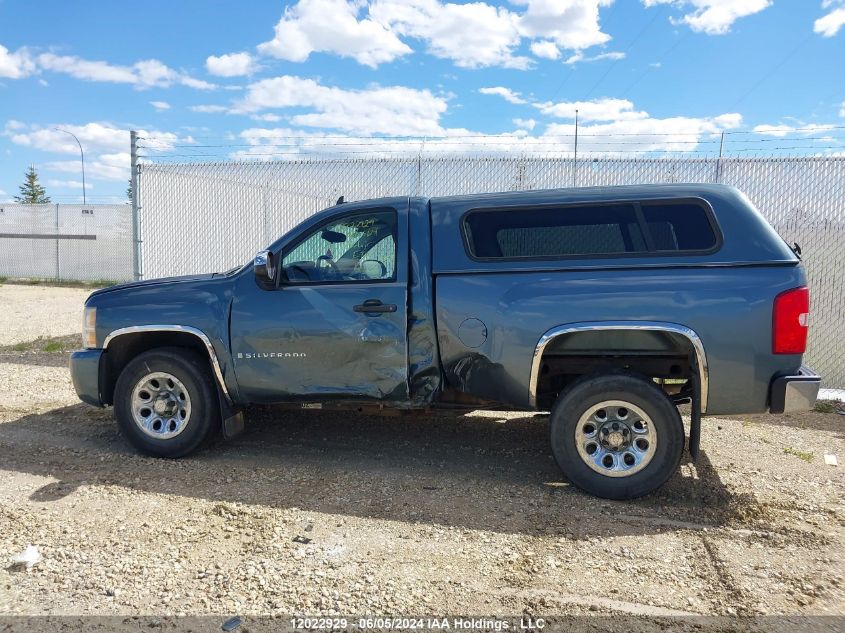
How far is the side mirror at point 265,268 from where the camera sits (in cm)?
462

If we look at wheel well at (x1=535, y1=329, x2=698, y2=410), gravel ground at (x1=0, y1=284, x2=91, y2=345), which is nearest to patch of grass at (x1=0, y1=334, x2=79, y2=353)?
gravel ground at (x1=0, y1=284, x2=91, y2=345)

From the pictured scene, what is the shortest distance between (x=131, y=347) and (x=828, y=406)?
7.14 meters

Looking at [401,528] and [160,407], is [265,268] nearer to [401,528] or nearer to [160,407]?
[160,407]

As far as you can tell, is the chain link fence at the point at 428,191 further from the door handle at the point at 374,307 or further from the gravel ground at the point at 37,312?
→ the door handle at the point at 374,307

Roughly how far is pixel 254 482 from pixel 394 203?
2.27 m

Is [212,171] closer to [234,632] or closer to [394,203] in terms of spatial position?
[394,203]

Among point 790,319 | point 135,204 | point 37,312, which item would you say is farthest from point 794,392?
point 37,312

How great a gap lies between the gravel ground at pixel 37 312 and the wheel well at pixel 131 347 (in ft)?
21.4

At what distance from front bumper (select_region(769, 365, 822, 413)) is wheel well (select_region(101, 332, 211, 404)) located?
406cm

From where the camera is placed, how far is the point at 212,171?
9922 millimetres

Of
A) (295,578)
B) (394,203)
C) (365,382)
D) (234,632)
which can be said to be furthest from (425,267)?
(234,632)

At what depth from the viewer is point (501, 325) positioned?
14.3 ft

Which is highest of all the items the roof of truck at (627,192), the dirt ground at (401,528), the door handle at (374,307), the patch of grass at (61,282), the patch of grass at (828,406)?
the roof of truck at (627,192)

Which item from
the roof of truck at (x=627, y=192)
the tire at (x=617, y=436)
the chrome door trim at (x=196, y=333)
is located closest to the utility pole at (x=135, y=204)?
the chrome door trim at (x=196, y=333)
